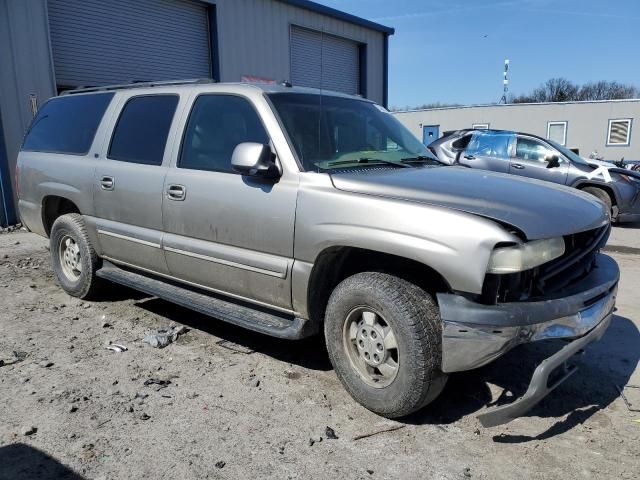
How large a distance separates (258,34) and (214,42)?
1376mm

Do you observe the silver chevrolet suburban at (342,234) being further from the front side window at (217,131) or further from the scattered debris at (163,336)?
the scattered debris at (163,336)

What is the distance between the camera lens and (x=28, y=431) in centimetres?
286

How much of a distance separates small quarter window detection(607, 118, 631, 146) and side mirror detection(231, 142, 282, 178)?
27260 millimetres

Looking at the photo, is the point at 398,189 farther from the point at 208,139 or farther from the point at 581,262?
the point at 208,139

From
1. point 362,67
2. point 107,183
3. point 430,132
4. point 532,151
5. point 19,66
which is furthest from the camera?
point 430,132

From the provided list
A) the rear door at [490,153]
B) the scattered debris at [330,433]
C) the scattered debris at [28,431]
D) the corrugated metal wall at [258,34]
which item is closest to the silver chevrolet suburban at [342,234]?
the scattered debris at [330,433]

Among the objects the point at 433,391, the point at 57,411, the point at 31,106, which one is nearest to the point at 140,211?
the point at 57,411

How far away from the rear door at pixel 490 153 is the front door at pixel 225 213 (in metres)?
7.18

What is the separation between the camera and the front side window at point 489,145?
10234 millimetres

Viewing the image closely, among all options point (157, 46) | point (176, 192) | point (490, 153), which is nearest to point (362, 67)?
point (157, 46)

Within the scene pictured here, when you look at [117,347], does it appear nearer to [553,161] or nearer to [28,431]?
[28,431]

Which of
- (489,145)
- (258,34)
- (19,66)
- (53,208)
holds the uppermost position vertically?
(258,34)

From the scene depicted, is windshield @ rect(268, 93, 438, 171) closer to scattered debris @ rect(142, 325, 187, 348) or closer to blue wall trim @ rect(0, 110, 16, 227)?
scattered debris @ rect(142, 325, 187, 348)

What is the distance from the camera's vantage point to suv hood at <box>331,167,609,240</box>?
2.65 meters
